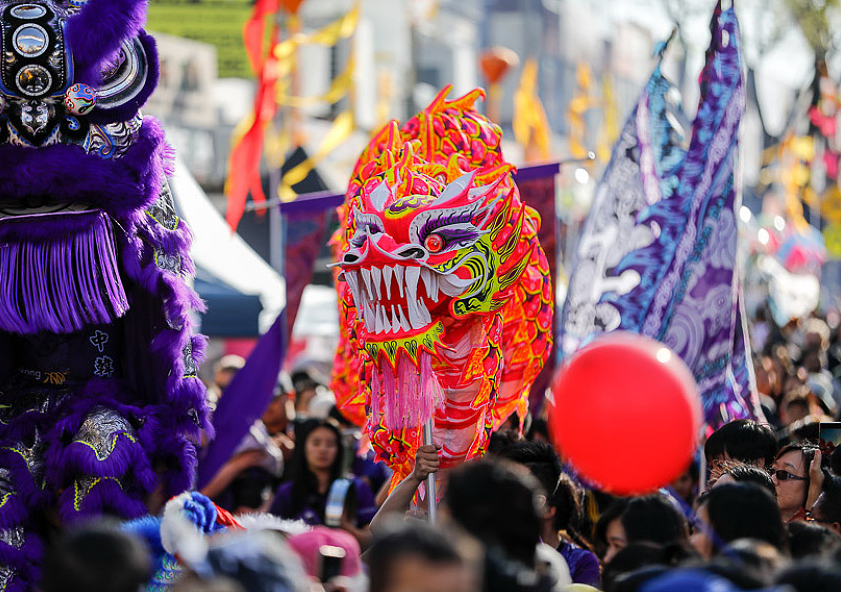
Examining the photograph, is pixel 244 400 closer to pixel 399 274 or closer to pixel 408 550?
pixel 399 274

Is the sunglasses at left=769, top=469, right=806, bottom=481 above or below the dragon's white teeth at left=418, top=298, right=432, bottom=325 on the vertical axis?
below

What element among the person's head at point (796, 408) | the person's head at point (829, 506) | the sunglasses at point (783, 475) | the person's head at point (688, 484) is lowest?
the person's head at point (688, 484)

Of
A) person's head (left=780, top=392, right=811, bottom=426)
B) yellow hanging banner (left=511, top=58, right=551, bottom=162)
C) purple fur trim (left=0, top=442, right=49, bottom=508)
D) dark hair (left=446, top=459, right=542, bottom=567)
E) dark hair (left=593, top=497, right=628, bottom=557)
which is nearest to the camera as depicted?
dark hair (left=446, top=459, right=542, bottom=567)

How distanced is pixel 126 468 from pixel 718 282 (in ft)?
9.50

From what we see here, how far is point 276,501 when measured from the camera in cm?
586

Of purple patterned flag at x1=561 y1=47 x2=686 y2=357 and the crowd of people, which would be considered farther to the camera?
purple patterned flag at x1=561 y1=47 x2=686 y2=357

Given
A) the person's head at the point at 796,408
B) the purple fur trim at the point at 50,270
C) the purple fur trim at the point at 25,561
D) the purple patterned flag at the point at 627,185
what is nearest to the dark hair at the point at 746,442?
the purple patterned flag at the point at 627,185

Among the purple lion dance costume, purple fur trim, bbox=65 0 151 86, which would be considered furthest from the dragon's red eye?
purple fur trim, bbox=65 0 151 86

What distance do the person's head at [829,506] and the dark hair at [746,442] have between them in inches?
9.7

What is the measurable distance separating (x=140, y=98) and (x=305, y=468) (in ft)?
7.31

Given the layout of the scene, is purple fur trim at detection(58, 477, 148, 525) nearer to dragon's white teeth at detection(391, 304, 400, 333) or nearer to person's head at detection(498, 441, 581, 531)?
dragon's white teeth at detection(391, 304, 400, 333)

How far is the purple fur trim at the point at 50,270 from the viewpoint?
4117mm

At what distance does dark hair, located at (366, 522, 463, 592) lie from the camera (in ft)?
7.47

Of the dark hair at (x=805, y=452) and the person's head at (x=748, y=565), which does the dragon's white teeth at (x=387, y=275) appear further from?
the person's head at (x=748, y=565)
